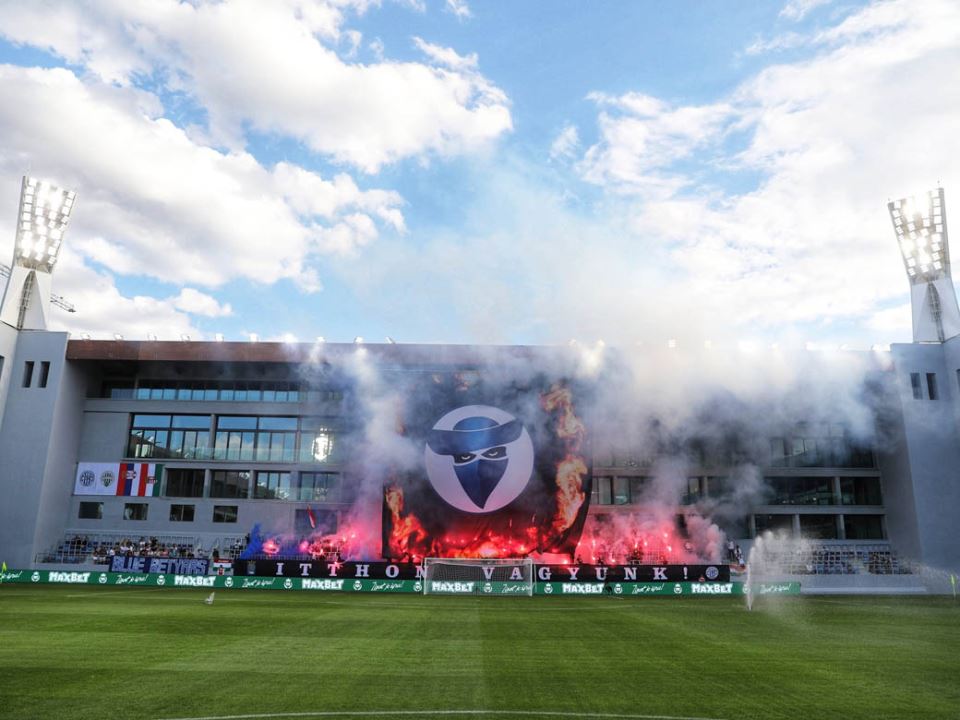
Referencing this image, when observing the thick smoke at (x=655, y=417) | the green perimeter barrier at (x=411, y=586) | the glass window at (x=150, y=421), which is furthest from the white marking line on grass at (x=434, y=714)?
the glass window at (x=150, y=421)

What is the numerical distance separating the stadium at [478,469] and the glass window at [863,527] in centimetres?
11

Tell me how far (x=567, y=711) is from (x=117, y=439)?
51.4 metres

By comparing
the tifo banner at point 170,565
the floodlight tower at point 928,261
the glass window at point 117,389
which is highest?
the floodlight tower at point 928,261

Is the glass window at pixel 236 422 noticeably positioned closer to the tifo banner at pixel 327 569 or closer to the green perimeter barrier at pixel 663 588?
the tifo banner at pixel 327 569

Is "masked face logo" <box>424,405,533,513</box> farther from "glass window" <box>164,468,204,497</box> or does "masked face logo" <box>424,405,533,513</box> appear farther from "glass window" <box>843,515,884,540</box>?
"glass window" <box>843,515,884,540</box>

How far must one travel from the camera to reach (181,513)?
164 ft

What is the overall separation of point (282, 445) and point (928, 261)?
50845 millimetres

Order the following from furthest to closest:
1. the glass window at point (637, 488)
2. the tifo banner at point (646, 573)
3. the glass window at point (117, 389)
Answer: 1. the glass window at point (117, 389)
2. the glass window at point (637, 488)
3. the tifo banner at point (646, 573)

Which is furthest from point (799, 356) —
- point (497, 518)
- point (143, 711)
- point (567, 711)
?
point (143, 711)

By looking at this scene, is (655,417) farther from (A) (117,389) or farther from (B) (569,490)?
(A) (117,389)

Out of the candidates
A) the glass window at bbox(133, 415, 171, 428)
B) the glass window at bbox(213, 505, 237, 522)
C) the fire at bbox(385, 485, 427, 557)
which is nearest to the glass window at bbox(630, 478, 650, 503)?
the fire at bbox(385, 485, 427, 557)

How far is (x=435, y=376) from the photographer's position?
45156 mm

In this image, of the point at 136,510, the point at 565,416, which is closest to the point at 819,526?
the point at 565,416

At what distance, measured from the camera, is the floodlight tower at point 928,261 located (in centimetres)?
4644
